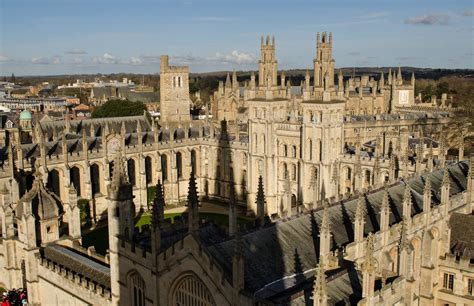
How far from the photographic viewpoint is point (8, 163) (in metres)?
41.5

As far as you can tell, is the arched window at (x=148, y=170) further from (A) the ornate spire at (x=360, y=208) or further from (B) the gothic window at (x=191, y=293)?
(A) the ornate spire at (x=360, y=208)

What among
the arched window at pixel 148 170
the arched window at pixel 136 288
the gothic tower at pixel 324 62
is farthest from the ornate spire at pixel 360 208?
the arched window at pixel 148 170

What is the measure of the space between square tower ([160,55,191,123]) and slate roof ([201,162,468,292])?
4871 centimetres

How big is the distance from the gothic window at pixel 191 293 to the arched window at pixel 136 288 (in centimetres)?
213

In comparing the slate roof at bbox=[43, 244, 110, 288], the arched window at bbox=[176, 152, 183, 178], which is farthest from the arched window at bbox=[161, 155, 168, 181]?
the slate roof at bbox=[43, 244, 110, 288]

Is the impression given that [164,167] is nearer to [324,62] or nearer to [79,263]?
[324,62]

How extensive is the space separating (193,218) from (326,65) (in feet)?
87.9

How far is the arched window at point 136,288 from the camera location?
20.6m

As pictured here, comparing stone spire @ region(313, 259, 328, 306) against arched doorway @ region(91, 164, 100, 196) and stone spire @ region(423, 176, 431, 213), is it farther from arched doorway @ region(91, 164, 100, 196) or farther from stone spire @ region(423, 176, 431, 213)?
arched doorway @ region(91, 164, 100, 196)

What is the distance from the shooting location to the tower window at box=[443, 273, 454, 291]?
26.4 m

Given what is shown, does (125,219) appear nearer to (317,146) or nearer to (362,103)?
(317,146)

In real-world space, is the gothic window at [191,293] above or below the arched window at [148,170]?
above

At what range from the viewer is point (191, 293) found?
18.3 meters

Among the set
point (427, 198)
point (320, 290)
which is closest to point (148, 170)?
point (427, 198)
